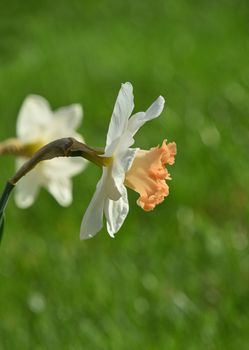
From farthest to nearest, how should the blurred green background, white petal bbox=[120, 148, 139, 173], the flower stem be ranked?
the blurred green background → the flower stem → white petal bbox=[120, 148, 139, 173]

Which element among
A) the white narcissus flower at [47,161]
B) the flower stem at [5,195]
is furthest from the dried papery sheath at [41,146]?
the flower stem at [5,195]

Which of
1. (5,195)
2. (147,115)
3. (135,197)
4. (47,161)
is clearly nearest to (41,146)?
(47,161)

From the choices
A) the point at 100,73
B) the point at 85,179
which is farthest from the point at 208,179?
the point at 100,73

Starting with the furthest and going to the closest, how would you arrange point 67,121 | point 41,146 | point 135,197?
point 135,197 < point 67,121 < point 41,146

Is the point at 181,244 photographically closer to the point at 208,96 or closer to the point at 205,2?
the point at 208,96

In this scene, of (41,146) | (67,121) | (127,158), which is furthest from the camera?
(67,121)

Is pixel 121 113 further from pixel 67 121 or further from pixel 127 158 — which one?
pixel 67 121

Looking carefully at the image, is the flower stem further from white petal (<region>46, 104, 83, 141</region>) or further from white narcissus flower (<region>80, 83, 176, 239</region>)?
white petal (<region>46, 104, 83, 141</region>)

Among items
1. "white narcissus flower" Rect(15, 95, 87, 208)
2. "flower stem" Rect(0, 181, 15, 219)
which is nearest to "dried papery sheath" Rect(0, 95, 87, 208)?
"white narcissus flower" Rect(15, 95, 87, 208)
